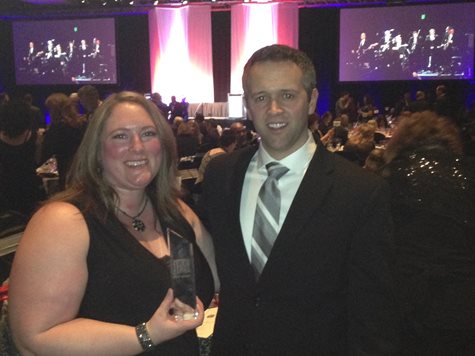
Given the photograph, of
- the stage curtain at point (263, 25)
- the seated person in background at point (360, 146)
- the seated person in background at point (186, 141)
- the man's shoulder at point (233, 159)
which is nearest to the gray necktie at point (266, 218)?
the man's shoulder at point (233, 159)

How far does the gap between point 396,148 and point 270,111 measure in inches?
46.2

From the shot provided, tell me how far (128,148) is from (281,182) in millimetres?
507

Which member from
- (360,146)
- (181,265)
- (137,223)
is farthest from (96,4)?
(181,265)

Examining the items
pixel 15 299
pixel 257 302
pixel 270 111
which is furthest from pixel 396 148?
pixel 15 299

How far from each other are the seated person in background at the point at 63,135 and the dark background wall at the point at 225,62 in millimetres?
11483

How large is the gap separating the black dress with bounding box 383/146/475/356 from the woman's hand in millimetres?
1273

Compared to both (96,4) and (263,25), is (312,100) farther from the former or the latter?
(96,4)

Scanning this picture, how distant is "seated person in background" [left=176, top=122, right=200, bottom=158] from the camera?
6836 mm

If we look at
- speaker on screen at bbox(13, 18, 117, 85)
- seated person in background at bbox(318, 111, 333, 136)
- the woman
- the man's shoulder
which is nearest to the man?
the man's shoulder

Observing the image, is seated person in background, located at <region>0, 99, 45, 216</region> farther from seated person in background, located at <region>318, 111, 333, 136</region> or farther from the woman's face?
seated person in background, located at <region>318, 111, 333, 136</region>

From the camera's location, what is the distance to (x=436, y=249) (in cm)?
232

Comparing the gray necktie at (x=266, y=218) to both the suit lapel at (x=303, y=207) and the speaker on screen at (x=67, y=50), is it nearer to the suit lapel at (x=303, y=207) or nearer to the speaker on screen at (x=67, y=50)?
the suit lapel at (x=303, y=207)

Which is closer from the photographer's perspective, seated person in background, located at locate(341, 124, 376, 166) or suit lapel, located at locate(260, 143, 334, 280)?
suit lapel, located at locate(260, 143, 334, 280)

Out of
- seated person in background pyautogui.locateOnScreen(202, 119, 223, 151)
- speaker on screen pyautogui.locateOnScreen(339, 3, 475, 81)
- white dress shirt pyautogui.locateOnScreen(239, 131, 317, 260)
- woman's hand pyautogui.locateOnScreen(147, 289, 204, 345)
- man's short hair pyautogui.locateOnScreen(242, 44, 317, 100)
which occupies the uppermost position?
speaker on screen pyautogui.locateOnScreen(339, 3, 475, 81)
